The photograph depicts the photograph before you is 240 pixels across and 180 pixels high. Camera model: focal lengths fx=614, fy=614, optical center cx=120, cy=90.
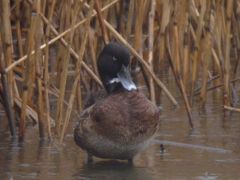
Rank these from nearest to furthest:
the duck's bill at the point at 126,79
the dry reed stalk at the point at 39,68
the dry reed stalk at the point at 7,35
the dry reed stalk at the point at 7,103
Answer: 1. the duck's bill at the point at 126,79
2. the dry reed stalk at the point at 39,68
3. the dry reed stalk at the point at 7,35
4. the dry reed stalk at the point at 7,103

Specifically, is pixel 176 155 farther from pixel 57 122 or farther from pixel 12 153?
pixel 12 153

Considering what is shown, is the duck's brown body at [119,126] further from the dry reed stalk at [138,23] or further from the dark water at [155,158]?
the dry reed stalk at [138,23]

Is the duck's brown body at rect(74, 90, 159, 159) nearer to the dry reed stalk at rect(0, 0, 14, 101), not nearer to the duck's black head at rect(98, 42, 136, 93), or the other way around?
the duck's black head at rect(98, 42, 136, 93)

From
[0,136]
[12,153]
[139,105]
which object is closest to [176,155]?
[139,105]

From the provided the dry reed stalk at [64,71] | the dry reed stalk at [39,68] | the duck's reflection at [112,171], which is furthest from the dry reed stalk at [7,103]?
the duck's reflection at [112,171]

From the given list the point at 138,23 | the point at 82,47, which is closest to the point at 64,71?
the point at 82,47

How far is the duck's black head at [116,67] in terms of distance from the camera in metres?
4.45

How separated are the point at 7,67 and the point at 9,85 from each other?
240 mm

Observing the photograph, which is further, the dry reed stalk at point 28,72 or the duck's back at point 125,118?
the dry reed stalk at point 28,72

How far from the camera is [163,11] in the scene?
5.56 meters

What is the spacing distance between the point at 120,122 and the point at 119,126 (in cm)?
3

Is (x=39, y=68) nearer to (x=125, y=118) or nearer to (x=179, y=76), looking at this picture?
(x=125, y=118)

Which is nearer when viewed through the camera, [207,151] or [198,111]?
[207,151]

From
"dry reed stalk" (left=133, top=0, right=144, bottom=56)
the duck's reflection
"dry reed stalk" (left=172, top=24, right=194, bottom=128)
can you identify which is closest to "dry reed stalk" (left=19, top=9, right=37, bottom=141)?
the duck's reflection
